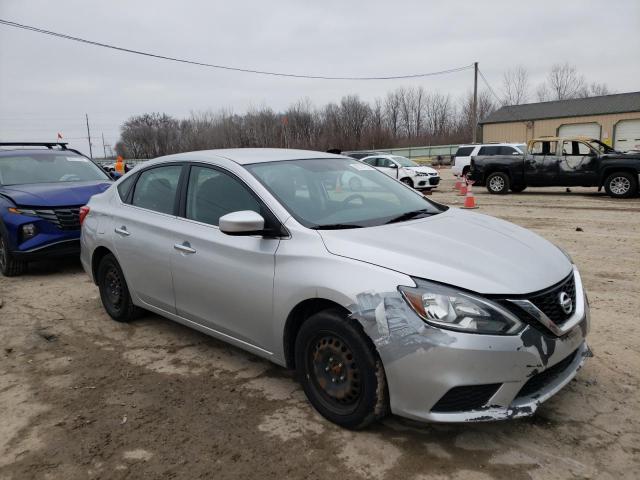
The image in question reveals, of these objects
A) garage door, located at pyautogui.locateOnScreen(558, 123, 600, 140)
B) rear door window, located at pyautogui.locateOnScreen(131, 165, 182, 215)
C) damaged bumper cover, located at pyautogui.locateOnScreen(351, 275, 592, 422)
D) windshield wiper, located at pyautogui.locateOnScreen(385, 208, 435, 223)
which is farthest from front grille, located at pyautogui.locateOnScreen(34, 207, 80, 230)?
garage door, located at pyautogui.locateOnScreen(558, 123, 600, 140)

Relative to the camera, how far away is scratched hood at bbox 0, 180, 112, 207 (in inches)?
271

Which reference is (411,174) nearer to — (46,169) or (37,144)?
(37,144)

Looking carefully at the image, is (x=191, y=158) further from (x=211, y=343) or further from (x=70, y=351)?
(x=70, y=351)

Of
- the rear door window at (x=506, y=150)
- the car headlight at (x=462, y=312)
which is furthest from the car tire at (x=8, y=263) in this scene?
the rear door window at (x=506, y=150)

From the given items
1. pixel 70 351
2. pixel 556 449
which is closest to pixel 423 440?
pixel 556 449

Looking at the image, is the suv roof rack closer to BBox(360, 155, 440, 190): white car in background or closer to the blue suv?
the blue suv

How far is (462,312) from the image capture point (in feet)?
8.45

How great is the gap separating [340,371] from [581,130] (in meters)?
49.4

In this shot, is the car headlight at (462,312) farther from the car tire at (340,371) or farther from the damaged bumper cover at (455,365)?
the car tire at (340,371)

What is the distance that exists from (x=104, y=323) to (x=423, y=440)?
3.57 metres

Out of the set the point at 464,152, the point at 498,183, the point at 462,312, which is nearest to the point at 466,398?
the point at 462,312

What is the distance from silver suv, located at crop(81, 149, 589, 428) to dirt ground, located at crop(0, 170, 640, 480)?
29 centimetres

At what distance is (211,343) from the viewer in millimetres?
4496

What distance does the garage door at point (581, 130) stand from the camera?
44312 mm
